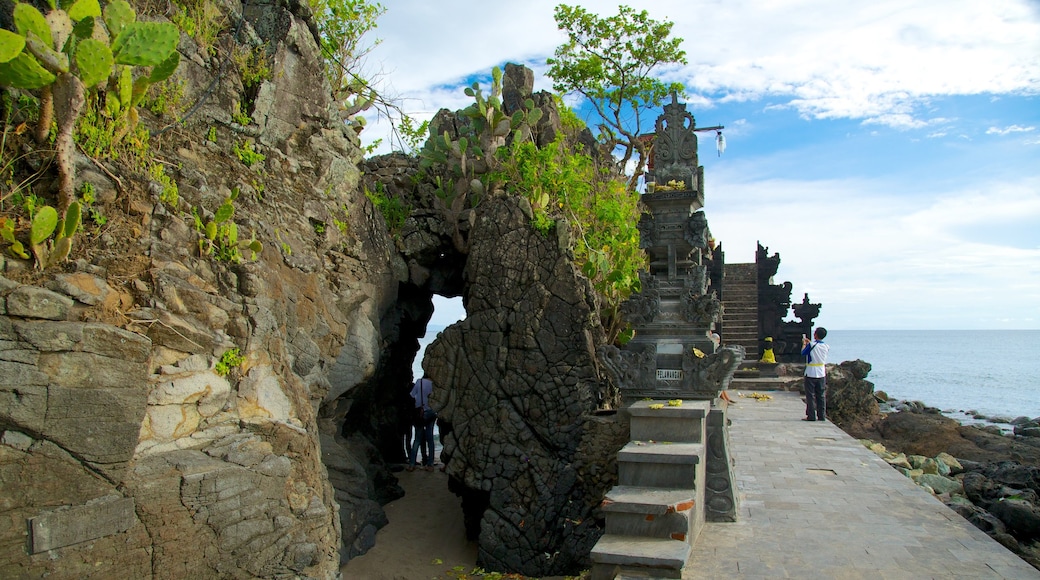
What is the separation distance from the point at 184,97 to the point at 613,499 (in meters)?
6.68

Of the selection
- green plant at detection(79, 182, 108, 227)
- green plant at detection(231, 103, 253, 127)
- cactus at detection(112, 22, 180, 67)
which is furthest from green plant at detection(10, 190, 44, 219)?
green plant at detection(231, 103, 253, 127)

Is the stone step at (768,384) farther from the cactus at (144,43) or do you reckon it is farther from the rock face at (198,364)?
the cactus at (144,43)

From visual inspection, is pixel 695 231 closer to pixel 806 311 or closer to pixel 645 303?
pixel 645 303

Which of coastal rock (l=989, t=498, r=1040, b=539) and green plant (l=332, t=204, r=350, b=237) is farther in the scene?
green plant (l=332, t=204, r=350, b=237)

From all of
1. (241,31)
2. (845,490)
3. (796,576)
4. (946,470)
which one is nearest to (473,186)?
(241,31)

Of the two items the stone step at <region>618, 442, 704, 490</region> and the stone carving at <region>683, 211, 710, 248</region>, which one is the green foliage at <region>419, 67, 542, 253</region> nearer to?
the stone carving at <region>683, 211, 710, 248</region>

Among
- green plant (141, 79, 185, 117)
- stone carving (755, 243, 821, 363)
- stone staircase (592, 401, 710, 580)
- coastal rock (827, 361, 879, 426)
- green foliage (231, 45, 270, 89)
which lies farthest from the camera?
stone carving (755, 243, 821, 363)

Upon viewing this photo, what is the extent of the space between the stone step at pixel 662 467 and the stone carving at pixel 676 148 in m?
4.42

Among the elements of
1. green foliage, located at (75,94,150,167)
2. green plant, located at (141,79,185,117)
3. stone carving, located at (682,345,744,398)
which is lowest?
stone carving, located at (682,345,744,398)

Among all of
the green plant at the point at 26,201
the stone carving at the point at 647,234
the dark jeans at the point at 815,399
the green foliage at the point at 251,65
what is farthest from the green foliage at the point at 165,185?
the dark jeans at the point at 815,399

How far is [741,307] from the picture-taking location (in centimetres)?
2155

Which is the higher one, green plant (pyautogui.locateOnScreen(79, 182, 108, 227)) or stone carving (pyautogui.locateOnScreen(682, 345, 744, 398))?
green plant (pyautogui.locateOnScreen(79, 182, 108, 227))

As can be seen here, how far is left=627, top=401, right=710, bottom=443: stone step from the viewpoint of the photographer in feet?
24.0

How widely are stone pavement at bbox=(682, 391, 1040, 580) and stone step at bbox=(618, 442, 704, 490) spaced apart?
573 millimetres
